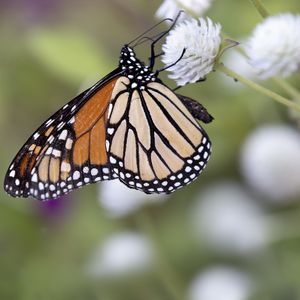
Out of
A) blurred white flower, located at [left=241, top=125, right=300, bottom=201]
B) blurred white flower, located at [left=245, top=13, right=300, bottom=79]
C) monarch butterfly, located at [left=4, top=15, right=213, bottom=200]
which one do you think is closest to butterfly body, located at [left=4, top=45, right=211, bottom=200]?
monarch butterfly, located at [left=4, top=15, right=213, bottom=200]

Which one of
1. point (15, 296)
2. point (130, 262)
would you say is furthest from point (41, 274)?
point (130, 262)

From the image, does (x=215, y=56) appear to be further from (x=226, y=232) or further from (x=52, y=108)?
(x=52, y=108)

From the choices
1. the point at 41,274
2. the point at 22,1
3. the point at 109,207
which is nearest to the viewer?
the point at 109,207

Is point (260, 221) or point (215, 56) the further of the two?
point (260, 221)

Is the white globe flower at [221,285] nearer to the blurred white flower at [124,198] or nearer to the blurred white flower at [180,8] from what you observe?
the blurred white flower at [124,198]

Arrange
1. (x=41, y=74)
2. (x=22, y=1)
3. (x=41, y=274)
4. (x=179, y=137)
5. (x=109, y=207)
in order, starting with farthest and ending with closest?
(x=22, y=1), (x=41, y=74), (x=41, y=274), (x=109, y=207), (x=179, y=137)

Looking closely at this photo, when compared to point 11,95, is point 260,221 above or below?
below

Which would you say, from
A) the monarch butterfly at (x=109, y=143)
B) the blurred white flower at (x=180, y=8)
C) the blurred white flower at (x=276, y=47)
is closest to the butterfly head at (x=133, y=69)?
the monarch butterfly at (x=109, y=143)

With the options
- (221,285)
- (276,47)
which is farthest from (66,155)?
(221,285)
